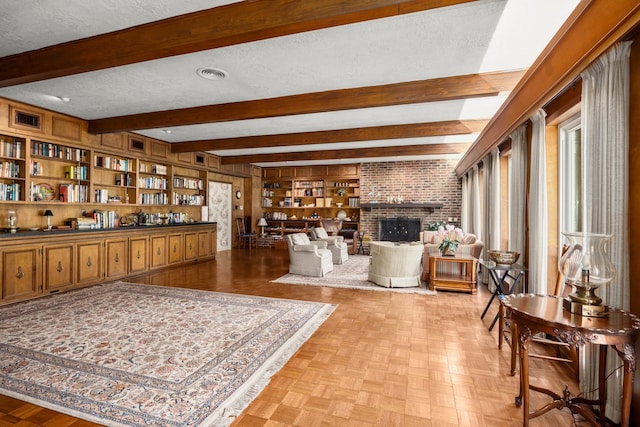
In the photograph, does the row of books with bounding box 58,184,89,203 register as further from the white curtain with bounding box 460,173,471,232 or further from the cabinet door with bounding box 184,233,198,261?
the white curtain with bounding box 460,173,471,232

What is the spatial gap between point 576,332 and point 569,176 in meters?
2.45

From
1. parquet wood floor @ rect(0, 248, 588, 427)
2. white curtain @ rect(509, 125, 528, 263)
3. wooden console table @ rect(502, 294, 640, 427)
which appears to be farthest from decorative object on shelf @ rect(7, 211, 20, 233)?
white curtain @ rect(509, 125, 528, 263)

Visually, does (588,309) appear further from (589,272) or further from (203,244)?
(203,244)

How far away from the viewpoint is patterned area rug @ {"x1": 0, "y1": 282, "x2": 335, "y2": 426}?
206 centimetres

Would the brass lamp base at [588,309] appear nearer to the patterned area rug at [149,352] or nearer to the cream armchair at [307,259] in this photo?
the patterned area rug at [149,352]

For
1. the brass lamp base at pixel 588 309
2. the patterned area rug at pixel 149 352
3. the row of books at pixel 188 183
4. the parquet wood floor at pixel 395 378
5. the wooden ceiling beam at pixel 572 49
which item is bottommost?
the parquet wood floor at pixel 395 378

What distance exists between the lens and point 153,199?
278 inches

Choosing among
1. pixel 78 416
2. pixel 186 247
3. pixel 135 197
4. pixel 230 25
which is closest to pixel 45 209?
pixel 135 197

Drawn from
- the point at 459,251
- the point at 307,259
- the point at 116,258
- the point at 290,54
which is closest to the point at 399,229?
the point at 459,251

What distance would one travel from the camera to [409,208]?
9.79m

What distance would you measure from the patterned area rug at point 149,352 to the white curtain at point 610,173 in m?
2.26

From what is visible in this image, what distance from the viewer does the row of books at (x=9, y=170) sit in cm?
448

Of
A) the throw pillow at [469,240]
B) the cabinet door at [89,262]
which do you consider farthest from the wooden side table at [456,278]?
the cabinet door at [89,262]

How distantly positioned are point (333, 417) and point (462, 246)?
433 cm
